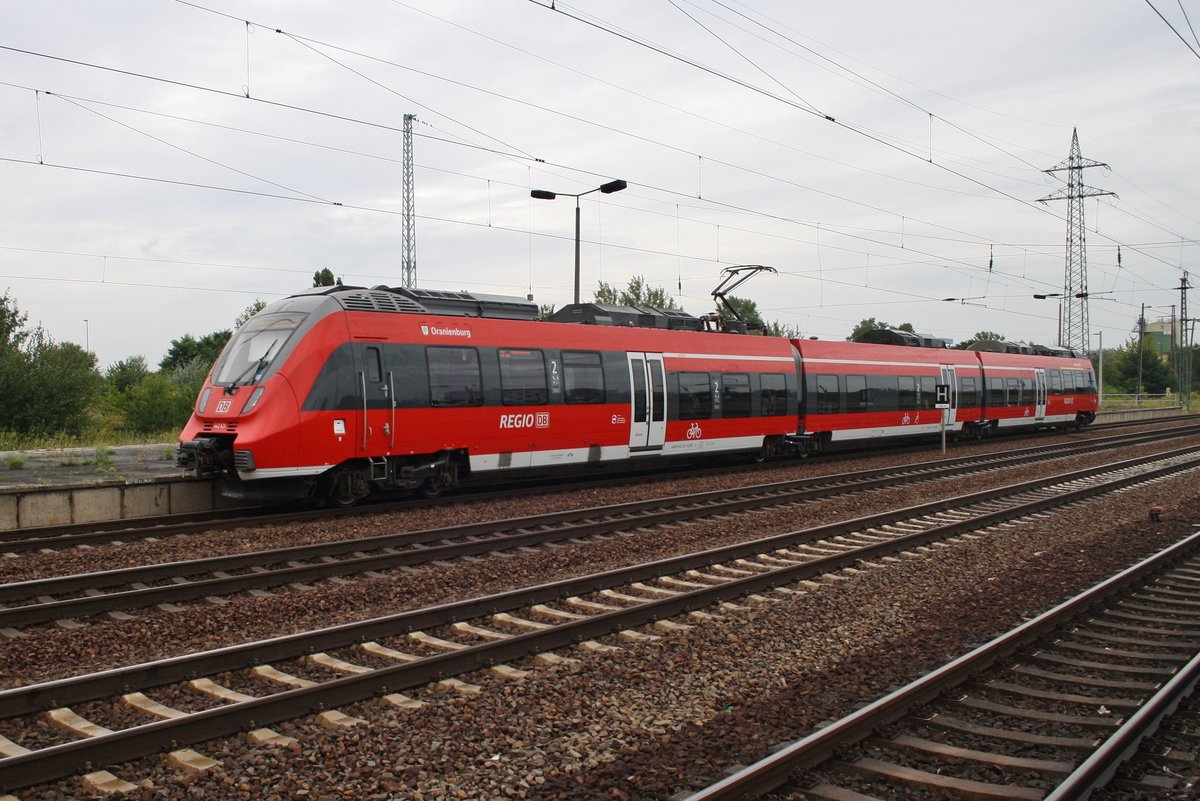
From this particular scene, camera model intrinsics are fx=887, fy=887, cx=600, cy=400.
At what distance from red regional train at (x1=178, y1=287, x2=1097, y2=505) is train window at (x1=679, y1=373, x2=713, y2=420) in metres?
0.04

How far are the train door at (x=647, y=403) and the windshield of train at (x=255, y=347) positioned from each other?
23.6ft

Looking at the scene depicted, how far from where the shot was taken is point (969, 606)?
28.2ft

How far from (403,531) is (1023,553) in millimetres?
8135

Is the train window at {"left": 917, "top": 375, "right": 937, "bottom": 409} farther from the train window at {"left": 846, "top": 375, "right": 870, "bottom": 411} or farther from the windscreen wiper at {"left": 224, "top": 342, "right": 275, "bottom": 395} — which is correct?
the windscreen wiper at {"left": 224, "top": 342, "right": 275, "bottom": 395}

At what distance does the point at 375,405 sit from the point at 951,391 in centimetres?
2220

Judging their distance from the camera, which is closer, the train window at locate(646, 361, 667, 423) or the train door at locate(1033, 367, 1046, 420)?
the train window at locate(646, 361, 667, 423)

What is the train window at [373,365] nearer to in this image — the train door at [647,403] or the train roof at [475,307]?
the train roof at [475,307]

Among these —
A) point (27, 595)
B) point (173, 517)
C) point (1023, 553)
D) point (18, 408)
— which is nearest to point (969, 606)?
point (1023, 553)

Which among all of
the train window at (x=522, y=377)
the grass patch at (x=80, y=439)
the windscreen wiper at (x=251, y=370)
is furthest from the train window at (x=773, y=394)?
the grass patch at (x=80, y=439)

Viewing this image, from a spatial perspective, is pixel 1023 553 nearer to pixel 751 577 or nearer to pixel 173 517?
pixel 751 577

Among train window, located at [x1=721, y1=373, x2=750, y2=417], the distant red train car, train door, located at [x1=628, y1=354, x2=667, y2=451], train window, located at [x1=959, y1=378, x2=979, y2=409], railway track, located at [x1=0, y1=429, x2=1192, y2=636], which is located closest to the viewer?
railway track, located at [x1=0, y1=429, x2=1192, y2=636]

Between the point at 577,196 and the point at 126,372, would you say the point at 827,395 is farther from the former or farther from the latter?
the point at 126,372

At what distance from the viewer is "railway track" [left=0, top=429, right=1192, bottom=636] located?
816cm

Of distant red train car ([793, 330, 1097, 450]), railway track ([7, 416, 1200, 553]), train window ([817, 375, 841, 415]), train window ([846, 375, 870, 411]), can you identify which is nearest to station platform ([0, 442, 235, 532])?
railway track ([7, 416, 1200, 553])
